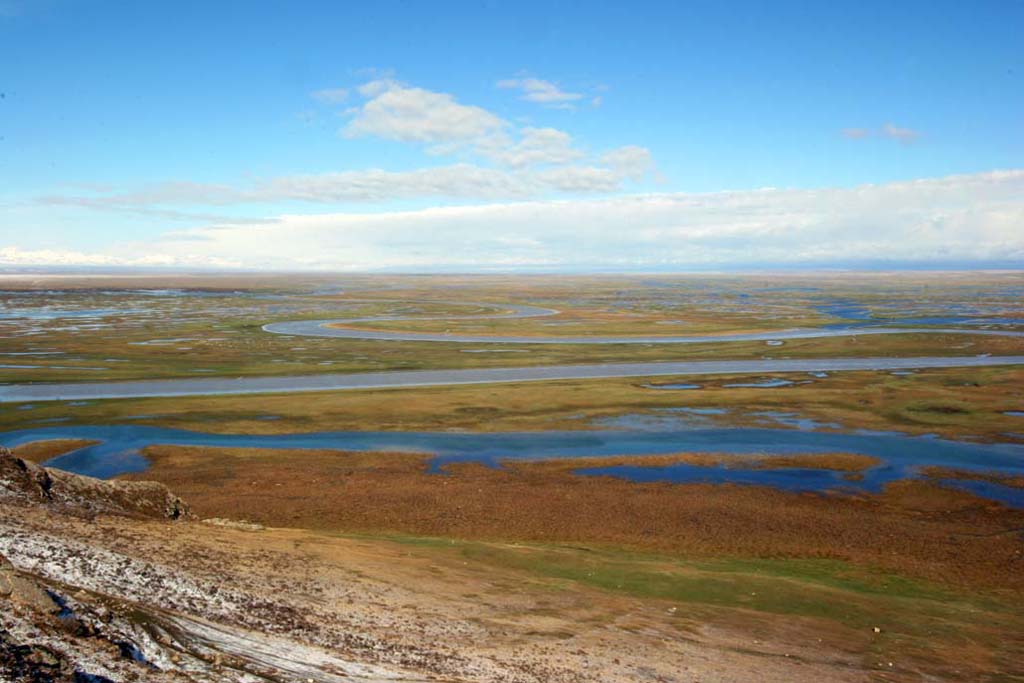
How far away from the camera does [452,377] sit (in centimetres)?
5612

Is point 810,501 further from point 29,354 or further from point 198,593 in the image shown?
point 29,354

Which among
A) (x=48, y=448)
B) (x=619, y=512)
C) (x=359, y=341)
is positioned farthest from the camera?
(x=359, y=341)

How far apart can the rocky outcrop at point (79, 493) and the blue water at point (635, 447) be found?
43.1 feet

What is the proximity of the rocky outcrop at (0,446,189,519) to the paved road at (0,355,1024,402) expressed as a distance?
3093 cm

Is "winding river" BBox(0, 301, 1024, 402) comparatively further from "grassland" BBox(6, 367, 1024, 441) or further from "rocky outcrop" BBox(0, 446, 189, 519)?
"rocky outcrop" BBox(0, 446, 189, 519)

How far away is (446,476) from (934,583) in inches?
663

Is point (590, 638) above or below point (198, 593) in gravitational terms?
below

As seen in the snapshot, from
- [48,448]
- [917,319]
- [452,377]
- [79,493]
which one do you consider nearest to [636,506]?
[79,493]

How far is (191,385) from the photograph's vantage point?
2079 inches

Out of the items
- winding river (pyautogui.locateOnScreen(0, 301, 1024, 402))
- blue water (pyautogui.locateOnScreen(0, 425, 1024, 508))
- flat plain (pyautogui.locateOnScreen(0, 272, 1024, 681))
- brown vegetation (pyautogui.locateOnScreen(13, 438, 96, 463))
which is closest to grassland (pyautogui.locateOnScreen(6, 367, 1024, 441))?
flat plain (pyautogui.locateOnScreen(0, 272, 1024, 681))

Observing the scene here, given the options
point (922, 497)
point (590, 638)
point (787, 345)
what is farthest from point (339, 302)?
point (590, 638)

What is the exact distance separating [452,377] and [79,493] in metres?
38.3

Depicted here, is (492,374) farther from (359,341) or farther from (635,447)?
(359,341)

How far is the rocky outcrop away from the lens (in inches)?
678
